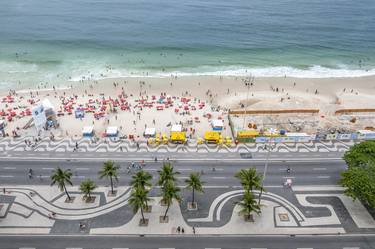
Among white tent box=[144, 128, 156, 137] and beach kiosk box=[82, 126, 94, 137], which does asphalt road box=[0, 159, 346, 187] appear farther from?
white tent box=[144, 128, 156, 137]

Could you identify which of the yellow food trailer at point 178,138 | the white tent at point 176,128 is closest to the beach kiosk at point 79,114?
the white tent at point 176,128

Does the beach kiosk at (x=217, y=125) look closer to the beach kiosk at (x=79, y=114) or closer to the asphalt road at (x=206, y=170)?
the asphalt road at (x=206, y=170)

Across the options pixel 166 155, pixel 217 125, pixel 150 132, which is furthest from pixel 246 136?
pixel 150 132

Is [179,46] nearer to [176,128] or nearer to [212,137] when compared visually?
[176,128]

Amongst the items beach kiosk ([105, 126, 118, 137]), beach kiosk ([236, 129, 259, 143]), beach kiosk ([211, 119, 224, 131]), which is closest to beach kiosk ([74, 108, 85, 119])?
beach kiosk ([105, 126, 118, 137])

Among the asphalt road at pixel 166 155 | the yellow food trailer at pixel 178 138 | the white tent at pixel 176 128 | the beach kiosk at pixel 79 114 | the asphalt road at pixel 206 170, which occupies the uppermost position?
the beach kiosk at pixel 79 114

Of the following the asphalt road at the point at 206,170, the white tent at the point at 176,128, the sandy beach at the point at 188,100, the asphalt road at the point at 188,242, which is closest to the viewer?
the asphalt road at the point at 188,242
